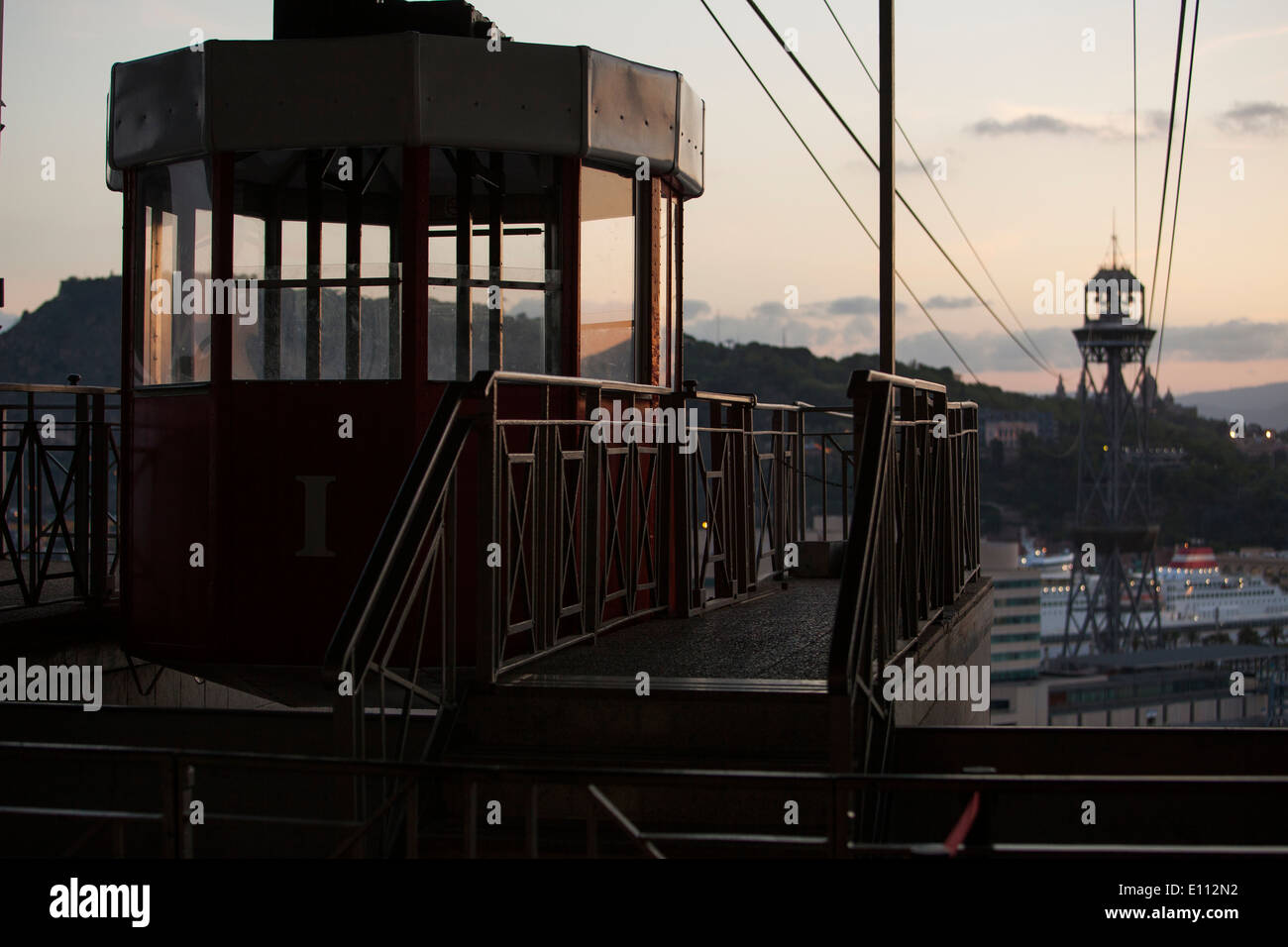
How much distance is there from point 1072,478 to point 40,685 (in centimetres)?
12873

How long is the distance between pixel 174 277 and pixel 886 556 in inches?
192

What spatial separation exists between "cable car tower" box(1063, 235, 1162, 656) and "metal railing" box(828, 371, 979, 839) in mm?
116473

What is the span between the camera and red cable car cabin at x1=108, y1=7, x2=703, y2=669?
26.0 feet

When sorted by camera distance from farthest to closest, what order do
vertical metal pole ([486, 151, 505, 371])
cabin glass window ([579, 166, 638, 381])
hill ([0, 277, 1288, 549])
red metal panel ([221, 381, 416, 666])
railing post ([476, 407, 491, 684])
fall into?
hill ([0, 277, 1288, 549])
cabin glass window ([579, 166, 638, 381])
vertical metal pole ([486, 151, 505, 371])
red metal panel ([221, 381, 416, 666])
railing post ([476, 407, 491, 684])

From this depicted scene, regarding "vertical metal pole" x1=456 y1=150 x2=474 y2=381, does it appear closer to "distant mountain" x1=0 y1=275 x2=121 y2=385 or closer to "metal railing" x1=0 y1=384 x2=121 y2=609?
"metal railing" x1=0 y1=384 x2=121 y2=609

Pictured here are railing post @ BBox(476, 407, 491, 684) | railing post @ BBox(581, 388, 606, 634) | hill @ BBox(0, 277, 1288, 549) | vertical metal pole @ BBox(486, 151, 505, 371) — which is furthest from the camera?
hill @ BBox(0, 277, 1288, 549)

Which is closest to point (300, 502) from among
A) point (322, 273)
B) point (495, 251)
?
point (322, 273)

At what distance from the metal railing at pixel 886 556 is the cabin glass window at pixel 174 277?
413cm

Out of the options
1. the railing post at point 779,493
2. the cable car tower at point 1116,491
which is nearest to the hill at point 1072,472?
the cable car tower at point 1116,491

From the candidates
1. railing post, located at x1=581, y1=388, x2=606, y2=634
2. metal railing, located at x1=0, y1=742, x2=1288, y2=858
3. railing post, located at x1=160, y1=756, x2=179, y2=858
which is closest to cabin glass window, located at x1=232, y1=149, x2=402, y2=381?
railing post, located at x1=581, y1=388, x2=606, y2=634

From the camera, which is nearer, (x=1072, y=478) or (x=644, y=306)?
(x=644, y=306)

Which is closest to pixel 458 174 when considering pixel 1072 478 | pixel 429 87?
pixel 429 87
